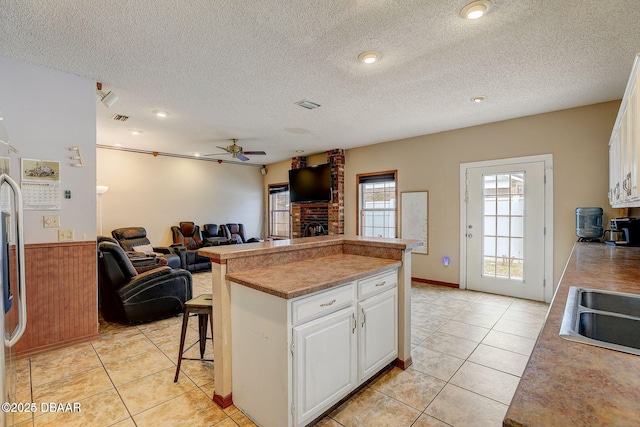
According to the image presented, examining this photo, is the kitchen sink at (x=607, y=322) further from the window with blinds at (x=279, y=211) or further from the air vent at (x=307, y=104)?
the window with blinds at (x=279, y=211)

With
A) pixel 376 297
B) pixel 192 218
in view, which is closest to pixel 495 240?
pixel 376 297

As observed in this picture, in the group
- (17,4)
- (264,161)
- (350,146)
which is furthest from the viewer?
(264,161)

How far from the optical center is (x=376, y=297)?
7.40 feet

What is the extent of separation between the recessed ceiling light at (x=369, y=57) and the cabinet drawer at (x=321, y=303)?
6.16 feet

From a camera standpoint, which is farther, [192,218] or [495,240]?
[192,218]

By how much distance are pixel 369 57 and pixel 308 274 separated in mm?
1881

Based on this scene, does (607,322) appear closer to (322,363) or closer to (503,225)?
(322,363)

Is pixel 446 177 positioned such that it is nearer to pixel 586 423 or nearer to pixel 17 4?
pixel 586 423

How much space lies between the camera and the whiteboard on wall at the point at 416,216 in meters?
5.29

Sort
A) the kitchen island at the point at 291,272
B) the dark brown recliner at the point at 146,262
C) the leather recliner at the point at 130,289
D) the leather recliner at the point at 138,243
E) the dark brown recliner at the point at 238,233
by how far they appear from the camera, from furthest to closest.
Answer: the dark brown recliner at the point at 238,233
the leather recliner at the point at 138,243
the dark brown recliner at the point at 146,262
the leather recliner at the point at 130,289
the kitchen island at the point at 291,272

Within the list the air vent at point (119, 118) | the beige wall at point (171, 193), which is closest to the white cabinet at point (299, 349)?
the air vent at point (119, 118)

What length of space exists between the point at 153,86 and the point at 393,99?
8.69ft

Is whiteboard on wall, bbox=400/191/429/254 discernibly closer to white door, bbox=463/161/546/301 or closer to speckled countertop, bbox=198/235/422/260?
white door, bbox=463/161/546/301

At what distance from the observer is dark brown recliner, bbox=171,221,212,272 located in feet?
20.3
